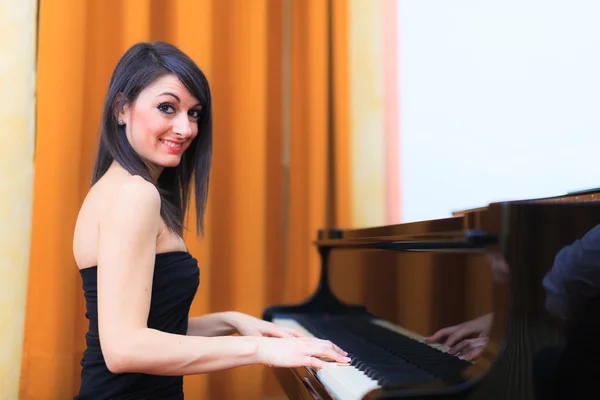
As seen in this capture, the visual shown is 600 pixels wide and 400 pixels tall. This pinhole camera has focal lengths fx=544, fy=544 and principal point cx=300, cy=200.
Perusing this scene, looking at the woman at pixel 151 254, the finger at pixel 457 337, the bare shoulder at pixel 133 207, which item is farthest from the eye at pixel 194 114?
the finger at pixel 457 337

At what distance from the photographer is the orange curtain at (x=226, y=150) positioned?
73.0 inches

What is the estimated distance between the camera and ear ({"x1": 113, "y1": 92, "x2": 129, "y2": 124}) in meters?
1.22

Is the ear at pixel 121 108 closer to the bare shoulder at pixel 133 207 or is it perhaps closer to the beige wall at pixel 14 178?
the bare shoulder at pixel 133 207

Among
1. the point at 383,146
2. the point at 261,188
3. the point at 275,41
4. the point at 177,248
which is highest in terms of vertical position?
the point at 275,41

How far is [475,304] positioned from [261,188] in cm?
120

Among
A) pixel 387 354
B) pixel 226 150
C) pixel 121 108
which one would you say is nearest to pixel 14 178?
pixel 226 150

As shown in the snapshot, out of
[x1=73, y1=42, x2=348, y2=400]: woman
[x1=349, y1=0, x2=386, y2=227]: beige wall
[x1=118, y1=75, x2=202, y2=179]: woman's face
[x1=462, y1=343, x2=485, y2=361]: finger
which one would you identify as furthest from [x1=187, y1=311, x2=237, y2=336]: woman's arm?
[x1=349, y1=0, x2=386, y2=227]: beige wall

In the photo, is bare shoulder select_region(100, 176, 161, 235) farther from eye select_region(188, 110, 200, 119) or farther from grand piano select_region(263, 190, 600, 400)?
grand piano select_region(263, 190, 600, 400)

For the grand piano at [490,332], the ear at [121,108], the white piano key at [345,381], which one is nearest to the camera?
the grand piano at [490,332]

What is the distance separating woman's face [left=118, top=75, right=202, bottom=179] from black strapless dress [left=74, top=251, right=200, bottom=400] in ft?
0.81

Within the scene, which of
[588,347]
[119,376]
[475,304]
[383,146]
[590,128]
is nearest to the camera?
[588,347]

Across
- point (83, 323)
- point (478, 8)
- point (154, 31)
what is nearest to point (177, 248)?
point (83, 323)

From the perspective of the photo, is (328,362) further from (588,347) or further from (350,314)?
(350,314)

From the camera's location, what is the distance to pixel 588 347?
79 centimetres
